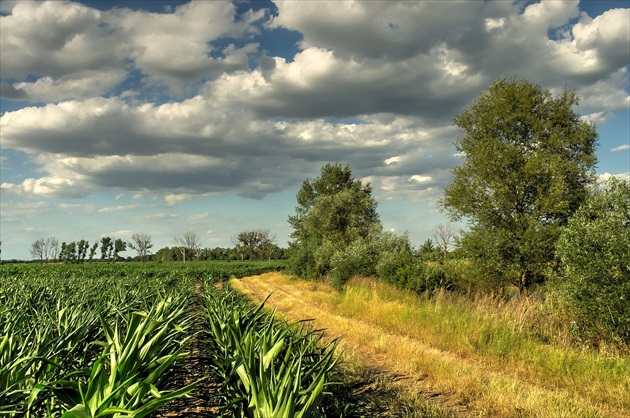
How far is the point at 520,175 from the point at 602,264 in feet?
32.9

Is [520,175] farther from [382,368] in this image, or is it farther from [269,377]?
[269,377]

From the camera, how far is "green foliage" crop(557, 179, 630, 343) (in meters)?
9.11

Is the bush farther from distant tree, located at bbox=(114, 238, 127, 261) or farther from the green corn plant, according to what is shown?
distant tree, located at bbox=(114, 238, 127, 261)

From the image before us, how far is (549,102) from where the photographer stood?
63.6ft

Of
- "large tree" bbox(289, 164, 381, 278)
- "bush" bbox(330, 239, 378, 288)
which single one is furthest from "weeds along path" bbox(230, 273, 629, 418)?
"large tree" bbox(289, 164, 381, 278)

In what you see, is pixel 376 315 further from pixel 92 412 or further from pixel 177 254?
pixel 177 254

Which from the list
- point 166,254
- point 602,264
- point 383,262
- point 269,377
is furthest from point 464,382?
point 166,254

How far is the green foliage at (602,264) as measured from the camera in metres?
9.11

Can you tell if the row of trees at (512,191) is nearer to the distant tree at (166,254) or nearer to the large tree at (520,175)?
the large tree at (520,175)

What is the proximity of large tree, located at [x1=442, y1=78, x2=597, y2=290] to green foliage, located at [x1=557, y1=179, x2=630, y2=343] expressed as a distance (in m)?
6.51

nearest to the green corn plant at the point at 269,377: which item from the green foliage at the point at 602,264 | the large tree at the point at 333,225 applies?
the green foliage at the point at 602,264

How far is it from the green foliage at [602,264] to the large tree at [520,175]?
6.51 m

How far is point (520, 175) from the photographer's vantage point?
18812mm

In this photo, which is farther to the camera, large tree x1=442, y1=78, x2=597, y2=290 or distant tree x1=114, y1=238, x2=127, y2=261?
distant tree x1=114, y1=238, x2=127, y2=261
